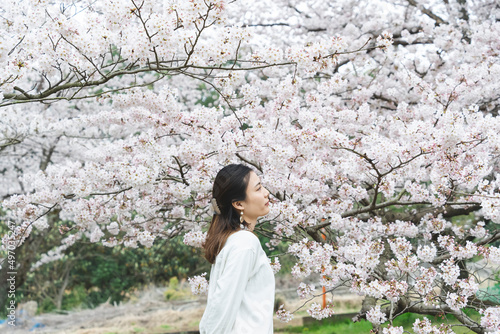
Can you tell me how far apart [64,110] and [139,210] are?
12.5ft

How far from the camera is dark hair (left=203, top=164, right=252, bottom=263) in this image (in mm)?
2107

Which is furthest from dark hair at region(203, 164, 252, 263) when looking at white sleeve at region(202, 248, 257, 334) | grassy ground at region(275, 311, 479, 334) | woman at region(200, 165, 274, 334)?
grassy ground at region(275, 311, 479, 334)

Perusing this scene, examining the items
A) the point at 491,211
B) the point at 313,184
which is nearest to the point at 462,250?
the point at 491,211

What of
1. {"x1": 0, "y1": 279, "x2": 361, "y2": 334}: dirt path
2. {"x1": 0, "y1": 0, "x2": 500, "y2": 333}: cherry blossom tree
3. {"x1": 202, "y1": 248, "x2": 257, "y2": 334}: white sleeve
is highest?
{"x1": 0, "y1": 0, "x2": 500, "y2": 333}: cherry blossom tree

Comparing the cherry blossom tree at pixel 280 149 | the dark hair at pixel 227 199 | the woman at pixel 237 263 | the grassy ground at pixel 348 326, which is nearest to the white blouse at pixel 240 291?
the woman at pixel 237 263

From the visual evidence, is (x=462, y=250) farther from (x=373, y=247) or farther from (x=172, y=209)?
(x=172, y=209)

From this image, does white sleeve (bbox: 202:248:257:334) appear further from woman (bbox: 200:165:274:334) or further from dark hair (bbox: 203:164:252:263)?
dark hair (bbox: 203:164:252:263)

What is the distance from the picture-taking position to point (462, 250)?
3.50 metres

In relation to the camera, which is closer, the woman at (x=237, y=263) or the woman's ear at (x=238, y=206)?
the woman at (x=237, y=263)

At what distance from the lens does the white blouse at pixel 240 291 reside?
6.02 ft

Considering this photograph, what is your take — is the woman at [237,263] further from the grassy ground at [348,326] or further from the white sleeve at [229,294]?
the grassy ground at [348,326]

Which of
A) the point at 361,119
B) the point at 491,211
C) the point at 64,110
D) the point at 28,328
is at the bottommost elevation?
the point at 28,328

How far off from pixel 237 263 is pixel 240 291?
0.34 feet

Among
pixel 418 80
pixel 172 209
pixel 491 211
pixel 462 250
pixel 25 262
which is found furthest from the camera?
pixel 25 262
